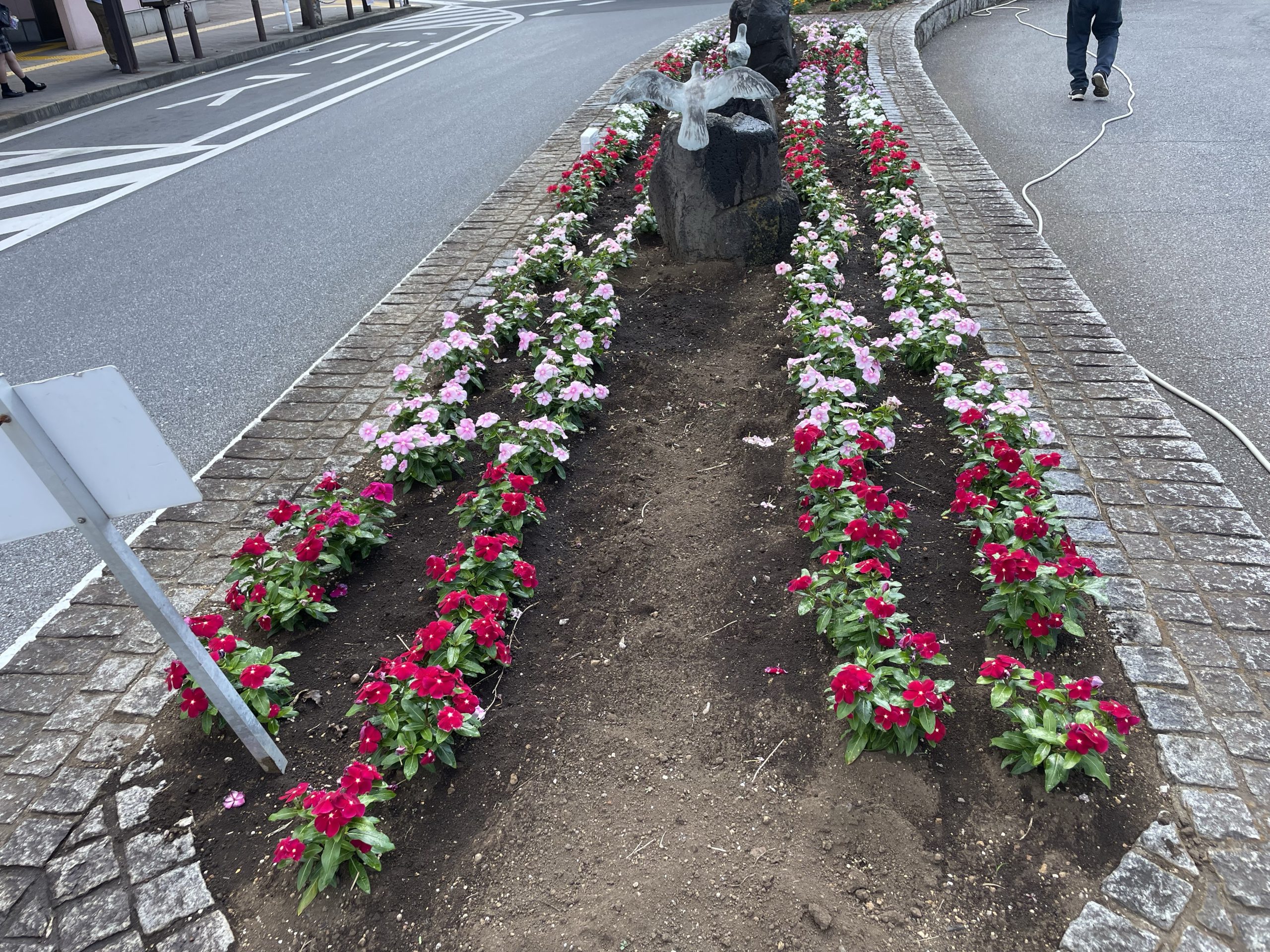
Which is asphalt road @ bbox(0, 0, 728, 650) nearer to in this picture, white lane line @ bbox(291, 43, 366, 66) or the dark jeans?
white lane line @ bbox(291, 43, 366, 66)

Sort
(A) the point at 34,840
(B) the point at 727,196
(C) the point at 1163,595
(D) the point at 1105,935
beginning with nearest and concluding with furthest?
(D) the point at 1105,935, (A) the point at 34,840, (C) the point at 1163,595, (B) the point at 727,196

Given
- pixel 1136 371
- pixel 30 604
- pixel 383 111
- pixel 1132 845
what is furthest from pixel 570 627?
pixel 383 111

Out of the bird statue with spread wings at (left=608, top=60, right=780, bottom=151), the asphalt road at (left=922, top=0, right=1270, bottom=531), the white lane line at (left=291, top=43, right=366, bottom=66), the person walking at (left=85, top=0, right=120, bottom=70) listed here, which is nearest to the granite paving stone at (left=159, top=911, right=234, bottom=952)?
the asphalt road at (left=922, top=0, right=1270, bottom=531)

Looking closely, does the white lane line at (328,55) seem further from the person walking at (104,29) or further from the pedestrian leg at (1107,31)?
the pedestrian leg at (1107,31)

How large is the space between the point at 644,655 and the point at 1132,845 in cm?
149

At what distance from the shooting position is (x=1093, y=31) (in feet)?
32.7

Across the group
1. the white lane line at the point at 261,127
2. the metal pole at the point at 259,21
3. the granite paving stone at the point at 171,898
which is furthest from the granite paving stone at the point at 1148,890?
the metal pole at the point at 259,21

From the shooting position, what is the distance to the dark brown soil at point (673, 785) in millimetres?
2146

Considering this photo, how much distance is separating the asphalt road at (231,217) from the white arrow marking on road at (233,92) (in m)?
0.06

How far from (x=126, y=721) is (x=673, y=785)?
5.84 feet

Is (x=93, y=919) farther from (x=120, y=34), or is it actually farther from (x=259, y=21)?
(x=259, y=21)

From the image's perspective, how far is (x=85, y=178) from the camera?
28.5 ft

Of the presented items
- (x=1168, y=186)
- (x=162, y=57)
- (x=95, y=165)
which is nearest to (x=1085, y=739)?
(x=1168, y=186)

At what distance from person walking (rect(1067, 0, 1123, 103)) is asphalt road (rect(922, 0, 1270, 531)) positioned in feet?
0.65
